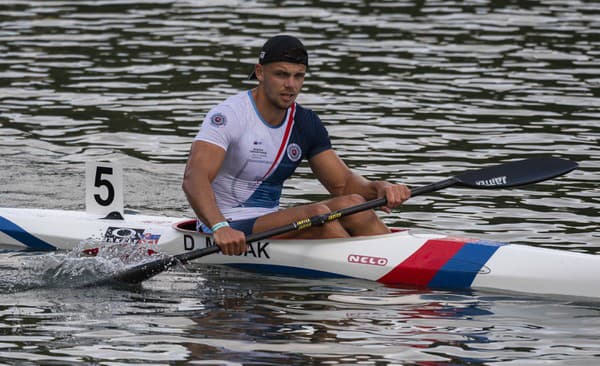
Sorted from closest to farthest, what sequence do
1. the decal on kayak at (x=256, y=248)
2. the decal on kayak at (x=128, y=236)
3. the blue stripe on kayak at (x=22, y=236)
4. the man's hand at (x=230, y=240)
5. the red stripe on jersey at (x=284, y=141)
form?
the man's hand at (x=230, y=240), the red stripe on jersey at (x=284, y=141), the decal on kayak at (x=256, y=248), the decal on kayak at (x=128, y=236), the blue stripe on kayak at (x=22, y=236)

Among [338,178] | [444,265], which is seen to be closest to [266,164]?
[338,178]

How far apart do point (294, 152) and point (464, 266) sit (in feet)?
5.02

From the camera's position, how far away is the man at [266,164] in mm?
9445

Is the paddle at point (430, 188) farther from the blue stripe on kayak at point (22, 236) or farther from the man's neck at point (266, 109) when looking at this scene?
the blue stripe on kayak at point (22, 236)

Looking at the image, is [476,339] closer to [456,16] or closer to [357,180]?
[357,180]

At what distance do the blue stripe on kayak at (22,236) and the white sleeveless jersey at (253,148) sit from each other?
1818mm

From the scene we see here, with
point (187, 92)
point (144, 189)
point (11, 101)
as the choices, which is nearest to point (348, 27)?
point (187, 92)

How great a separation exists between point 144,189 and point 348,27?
9055 millimetres

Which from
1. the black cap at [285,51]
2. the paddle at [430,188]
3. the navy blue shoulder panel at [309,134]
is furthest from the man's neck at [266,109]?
the paddle at [430,188]

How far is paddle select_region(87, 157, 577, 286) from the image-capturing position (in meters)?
9.53

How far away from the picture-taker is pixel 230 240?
30.1 ft

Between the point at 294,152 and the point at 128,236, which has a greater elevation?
the point at 294,152

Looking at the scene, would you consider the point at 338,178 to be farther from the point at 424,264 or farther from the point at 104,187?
the point at 104,187

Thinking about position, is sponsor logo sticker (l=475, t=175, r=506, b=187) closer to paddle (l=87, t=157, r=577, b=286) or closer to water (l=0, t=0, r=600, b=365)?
paddle (l=87, t=157, r=577, b=286)
